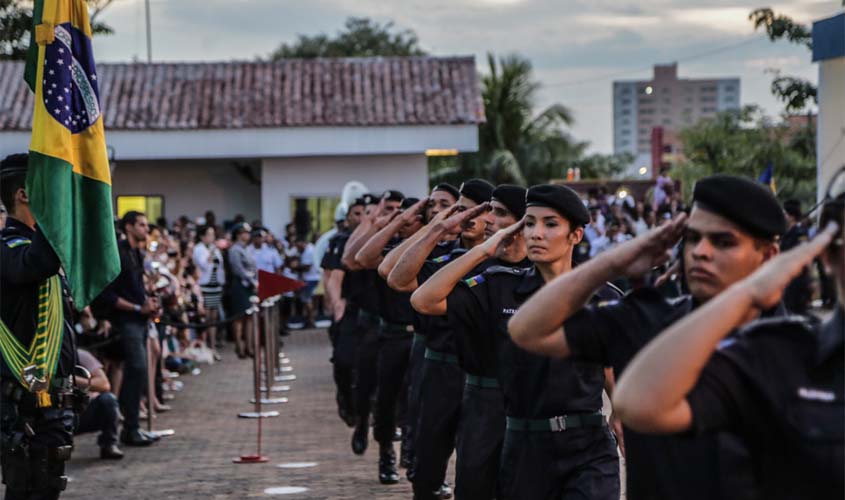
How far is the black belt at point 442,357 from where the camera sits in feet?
31.6

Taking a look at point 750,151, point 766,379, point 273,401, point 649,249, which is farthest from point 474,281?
point 750,151

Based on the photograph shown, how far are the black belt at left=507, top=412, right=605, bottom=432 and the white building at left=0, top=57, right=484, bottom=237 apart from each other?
3112 centimetres

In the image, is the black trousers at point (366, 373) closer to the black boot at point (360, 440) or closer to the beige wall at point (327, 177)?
the black boot at point (360, 440)

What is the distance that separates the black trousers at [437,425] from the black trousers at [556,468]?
256 cm

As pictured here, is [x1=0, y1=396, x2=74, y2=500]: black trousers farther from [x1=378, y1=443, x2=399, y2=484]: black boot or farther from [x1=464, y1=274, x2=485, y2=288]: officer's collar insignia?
[x1=378, y1=443, x2=399, y2=484]: black boot

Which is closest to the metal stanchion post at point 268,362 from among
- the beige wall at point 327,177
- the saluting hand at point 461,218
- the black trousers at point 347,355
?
the black trousers at point 347,355

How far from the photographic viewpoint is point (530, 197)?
7.21 meters

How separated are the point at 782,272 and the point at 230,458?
426 inches

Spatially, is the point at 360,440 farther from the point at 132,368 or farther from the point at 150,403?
the point at 150,403

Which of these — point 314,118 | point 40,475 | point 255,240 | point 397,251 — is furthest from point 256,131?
point 40,475

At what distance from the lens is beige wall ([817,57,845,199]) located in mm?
26752

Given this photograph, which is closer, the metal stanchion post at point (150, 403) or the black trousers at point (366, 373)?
the black trousers at point (366, 373)

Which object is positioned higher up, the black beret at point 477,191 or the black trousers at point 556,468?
the black beret at point 477,191

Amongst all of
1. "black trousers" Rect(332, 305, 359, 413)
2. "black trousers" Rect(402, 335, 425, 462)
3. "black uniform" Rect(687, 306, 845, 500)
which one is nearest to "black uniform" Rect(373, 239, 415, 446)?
"black trousers" Rect(402, 335, 425, 462)
